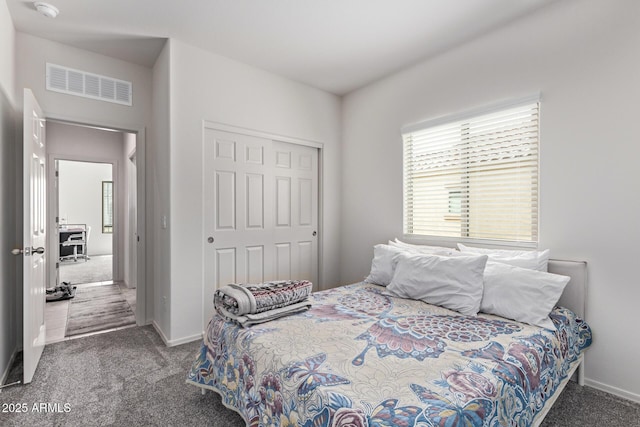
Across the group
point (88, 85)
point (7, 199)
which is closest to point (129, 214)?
point (88, 85)

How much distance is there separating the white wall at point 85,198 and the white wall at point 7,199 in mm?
6471

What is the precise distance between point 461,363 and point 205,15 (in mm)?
2856

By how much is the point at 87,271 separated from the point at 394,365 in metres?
6.97

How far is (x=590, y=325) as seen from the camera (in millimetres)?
2100

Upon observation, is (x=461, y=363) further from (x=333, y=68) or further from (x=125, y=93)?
(x=125, y=93)

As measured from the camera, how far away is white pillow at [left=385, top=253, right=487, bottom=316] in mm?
2031

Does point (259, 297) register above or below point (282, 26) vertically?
below

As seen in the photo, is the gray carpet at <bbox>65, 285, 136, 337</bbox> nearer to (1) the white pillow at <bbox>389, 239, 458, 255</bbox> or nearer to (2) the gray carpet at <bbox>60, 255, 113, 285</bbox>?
(2) the gray carpet at <bbox>60, 255, 113, 285</bbox>

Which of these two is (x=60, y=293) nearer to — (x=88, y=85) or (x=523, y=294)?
(x=88, y=85)

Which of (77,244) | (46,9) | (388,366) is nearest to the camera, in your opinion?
(388,366)

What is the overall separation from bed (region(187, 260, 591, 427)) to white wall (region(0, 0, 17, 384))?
5.30 feet

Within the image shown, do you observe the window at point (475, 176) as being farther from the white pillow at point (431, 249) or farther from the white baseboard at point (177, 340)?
the white baseboard at point (177, 340)

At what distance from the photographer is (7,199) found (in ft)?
7.81

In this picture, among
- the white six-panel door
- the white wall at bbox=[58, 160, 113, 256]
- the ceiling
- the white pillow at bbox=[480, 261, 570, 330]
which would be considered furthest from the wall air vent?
the white wall at bbox=[58, 160, 113, 256]
